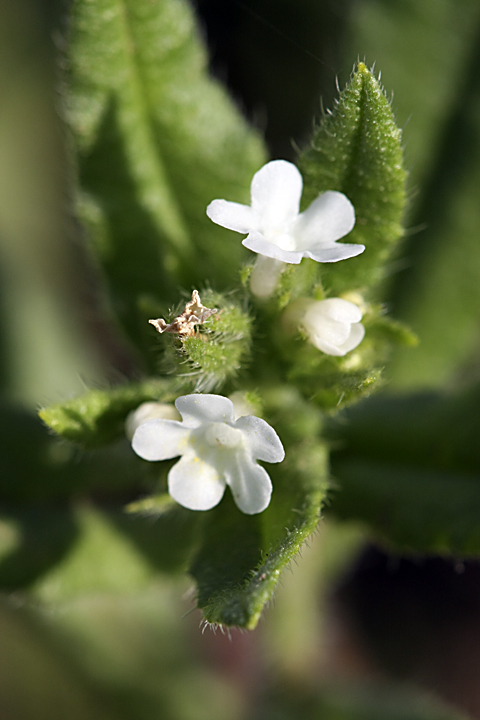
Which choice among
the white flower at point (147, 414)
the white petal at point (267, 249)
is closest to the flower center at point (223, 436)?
the white flower at point (147, 414)

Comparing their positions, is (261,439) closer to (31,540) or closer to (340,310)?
(340,310)

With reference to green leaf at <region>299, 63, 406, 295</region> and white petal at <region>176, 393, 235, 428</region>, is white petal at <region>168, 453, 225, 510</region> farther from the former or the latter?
green leaf at <region>299, 63, 406, 295</region>

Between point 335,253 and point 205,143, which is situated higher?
point 205,143

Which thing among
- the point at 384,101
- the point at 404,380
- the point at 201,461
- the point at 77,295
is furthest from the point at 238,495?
the point at 77,295

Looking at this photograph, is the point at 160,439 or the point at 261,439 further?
the point at 160,439

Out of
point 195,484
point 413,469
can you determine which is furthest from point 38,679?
point 195,484

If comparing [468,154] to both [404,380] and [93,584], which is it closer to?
[404,380]
